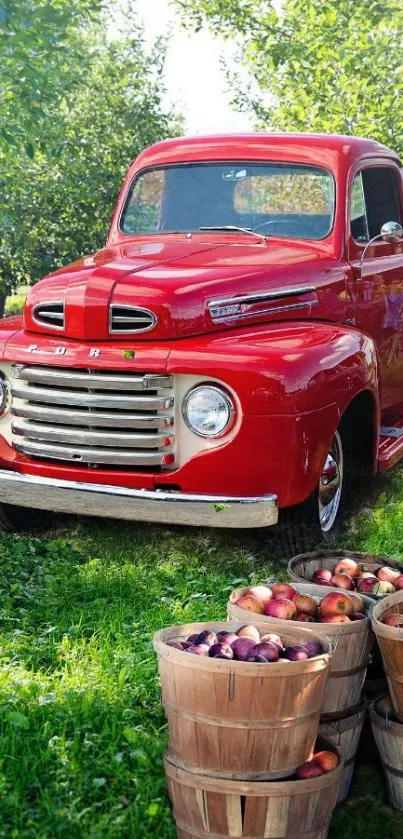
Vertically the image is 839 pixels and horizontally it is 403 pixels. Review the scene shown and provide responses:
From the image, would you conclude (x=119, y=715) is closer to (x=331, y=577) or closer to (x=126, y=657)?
(x=126, y=657)

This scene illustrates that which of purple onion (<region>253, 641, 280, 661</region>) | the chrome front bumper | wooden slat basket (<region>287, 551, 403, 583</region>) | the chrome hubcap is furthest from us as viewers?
the chrome hubcap

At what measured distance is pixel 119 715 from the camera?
3951mm

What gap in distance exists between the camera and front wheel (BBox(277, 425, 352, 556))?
18.1 feet

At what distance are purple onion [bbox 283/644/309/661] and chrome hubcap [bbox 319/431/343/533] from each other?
88.9 inches

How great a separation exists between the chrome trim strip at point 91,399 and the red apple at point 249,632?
5.97ft

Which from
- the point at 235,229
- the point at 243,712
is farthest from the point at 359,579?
the point at 235,229

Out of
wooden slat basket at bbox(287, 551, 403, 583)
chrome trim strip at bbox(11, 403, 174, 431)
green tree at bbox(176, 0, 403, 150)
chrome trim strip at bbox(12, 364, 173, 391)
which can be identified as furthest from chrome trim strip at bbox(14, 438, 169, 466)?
green tree at bbox(176, 0, 403, 150)

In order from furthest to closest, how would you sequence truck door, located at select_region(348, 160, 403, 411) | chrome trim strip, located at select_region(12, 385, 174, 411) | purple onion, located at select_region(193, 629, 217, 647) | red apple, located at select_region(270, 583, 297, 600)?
truck door, located at select_region(348, 160, 403, 411) < chrome trim strip, located at select_region(12, 385, 174, 411) < red apple, located at select_region(270, 583, 297, 600) < purple onion, located at select_region(193, 629, 217, 647)

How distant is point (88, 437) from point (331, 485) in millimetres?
1266

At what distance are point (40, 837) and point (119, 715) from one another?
712 millimetres

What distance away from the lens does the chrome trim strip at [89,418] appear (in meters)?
5.27

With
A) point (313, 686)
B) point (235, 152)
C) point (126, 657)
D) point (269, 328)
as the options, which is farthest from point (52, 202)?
point (313, 686)

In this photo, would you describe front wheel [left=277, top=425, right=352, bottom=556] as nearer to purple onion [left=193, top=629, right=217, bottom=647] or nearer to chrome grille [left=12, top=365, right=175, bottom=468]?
chrome grille [left=12, top=365, right=175, bottom=468]

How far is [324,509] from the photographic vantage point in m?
5.87
